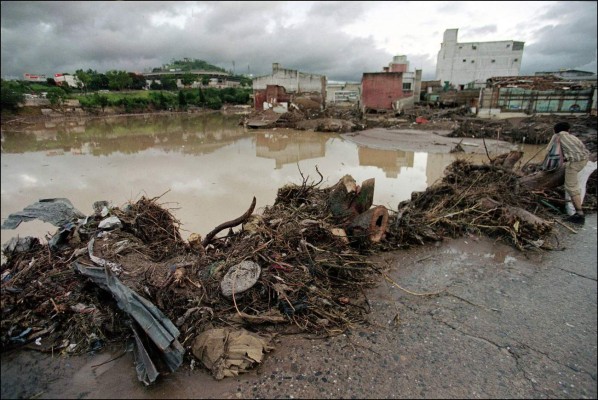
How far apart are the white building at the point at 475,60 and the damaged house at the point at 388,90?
14.1 meters

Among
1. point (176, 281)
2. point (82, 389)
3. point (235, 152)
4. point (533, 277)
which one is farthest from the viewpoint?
point (235, 152)

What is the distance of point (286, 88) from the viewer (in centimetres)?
3509

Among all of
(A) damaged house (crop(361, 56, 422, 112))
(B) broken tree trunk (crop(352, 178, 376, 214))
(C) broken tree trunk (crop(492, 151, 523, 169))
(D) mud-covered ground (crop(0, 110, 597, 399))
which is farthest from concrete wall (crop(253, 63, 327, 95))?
(D) mud-covered ground (crop(0, 110, 597, 399))

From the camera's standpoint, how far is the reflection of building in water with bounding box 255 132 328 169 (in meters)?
14.5

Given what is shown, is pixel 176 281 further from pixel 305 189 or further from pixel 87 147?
pixel 87 147

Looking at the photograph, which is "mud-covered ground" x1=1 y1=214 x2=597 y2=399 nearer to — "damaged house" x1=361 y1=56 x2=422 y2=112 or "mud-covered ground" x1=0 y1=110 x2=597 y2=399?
"mud-covered ground" x1=0 y1=110 x2=597 y2=399

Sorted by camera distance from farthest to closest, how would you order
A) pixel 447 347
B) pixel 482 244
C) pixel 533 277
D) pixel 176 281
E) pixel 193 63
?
pixel 193 63
pixel 482 244
pixel 533 277
pixel 176 281
pixel 447 347

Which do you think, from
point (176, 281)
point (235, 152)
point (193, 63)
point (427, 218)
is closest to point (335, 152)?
point (235, 152)

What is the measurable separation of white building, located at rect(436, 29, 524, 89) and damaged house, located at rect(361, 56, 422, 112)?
14.1 meters

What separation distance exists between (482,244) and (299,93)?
31.5m

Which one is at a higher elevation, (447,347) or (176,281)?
(176,281)

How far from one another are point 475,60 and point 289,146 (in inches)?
1621

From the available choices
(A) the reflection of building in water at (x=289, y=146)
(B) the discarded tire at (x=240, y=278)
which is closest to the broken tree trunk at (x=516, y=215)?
(B) the discarded tire at (x=240, y=278)

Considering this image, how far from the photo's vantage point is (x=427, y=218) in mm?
5512
